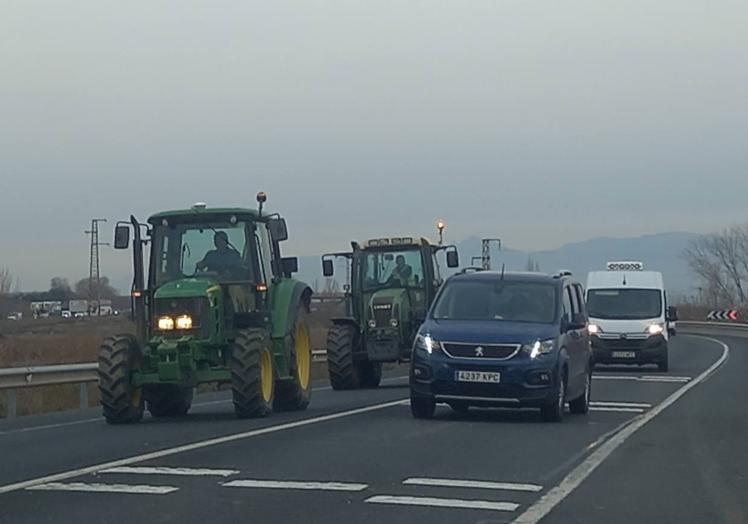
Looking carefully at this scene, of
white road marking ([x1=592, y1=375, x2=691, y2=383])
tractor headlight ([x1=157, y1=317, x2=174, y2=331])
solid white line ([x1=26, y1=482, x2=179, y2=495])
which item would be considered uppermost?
tractor headlight ([x1=157, y1=317, x2=174, y2=331])

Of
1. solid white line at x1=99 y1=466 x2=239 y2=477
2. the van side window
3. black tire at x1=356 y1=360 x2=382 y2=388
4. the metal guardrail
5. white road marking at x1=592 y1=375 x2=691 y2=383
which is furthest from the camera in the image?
white road marking at x1=592 y1=375 x2=691 y2=383

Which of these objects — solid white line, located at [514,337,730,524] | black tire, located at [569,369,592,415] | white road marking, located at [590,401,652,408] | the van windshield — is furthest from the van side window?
the van windshield

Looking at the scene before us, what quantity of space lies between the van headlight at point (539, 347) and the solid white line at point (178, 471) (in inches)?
234

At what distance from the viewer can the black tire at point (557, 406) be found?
17.4 meters

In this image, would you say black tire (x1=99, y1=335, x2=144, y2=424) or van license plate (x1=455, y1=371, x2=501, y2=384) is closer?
van license plate (x1=455, y1=371, x2=501, y2=384)

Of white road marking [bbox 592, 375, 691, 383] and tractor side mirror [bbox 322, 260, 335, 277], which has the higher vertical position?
tractor side mirror [bbox 322, 260, 335, 277]

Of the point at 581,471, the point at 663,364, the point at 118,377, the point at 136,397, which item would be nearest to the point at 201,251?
the point at 136,397

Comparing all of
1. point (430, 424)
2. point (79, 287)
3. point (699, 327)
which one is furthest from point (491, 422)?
point (79, 287)

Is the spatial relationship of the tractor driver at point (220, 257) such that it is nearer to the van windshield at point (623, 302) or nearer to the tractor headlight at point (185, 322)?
the tractor headlight at point (185, 322)

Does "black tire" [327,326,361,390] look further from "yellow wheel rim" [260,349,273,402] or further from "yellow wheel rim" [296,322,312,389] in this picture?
"yellow wheel rim" [260,349,273,402]

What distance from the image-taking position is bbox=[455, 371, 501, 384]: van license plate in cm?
1703

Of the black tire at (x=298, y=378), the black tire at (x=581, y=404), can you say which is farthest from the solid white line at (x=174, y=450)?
the black tire at (x=581, y=404)

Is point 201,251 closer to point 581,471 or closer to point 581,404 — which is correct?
point 581,404

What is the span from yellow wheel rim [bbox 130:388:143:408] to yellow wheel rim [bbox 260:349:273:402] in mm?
1594
